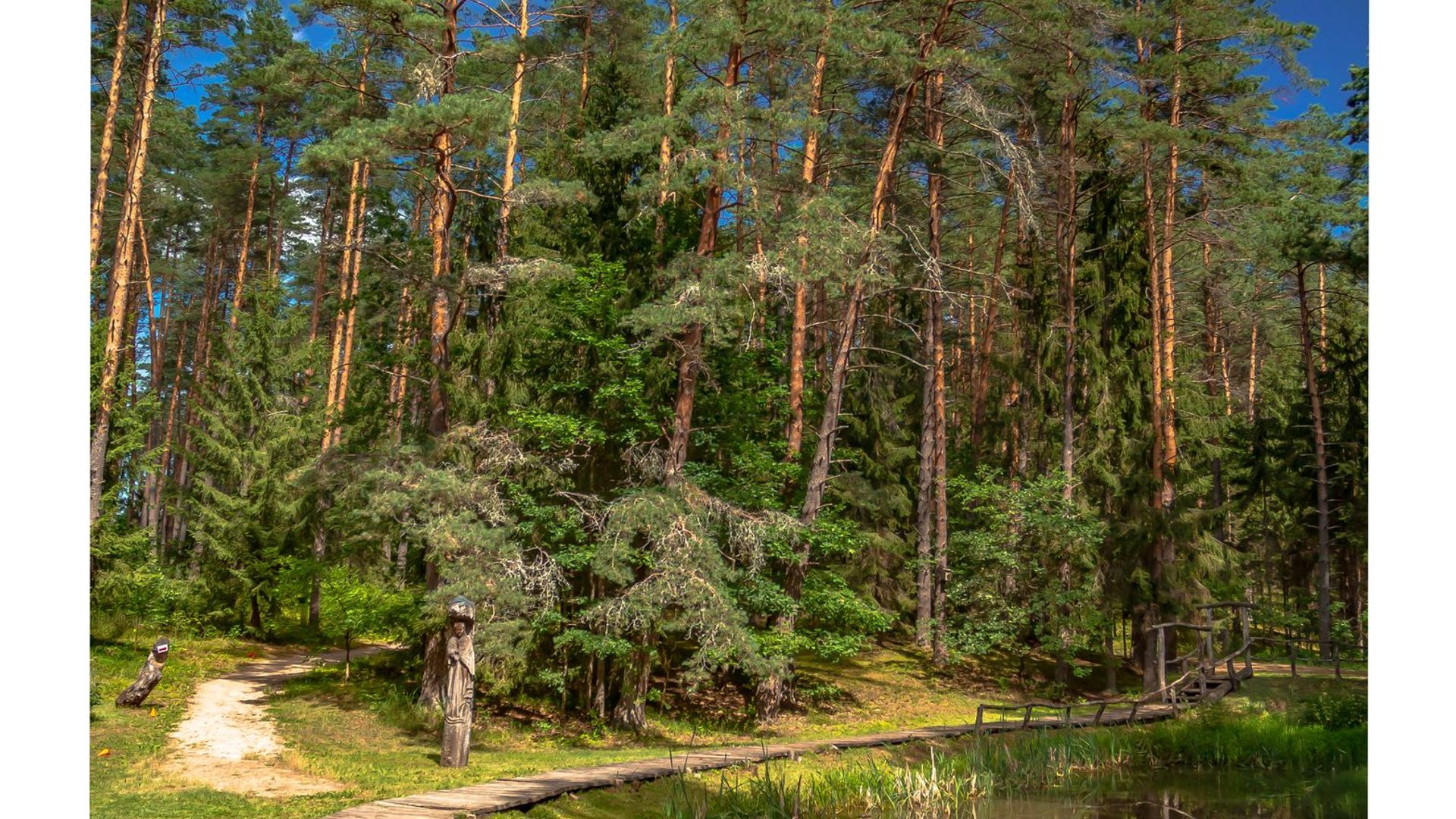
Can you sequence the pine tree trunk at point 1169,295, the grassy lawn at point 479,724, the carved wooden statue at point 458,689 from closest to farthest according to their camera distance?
the grassy lawn at point 479,724 → the carved wooden statue at point 458,689 → the pine tree trunk at point 1169,295

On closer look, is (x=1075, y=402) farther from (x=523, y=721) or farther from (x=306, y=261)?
(x=306, y=261)

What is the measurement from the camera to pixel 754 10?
14.2m

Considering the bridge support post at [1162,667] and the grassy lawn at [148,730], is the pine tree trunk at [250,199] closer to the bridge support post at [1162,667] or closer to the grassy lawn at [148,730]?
the grassy lawn at [148,730]

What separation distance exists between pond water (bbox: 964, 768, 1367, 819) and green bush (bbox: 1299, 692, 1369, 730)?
124cm

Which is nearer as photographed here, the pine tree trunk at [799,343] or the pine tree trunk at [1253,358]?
the pine tree trunk at [799,343]

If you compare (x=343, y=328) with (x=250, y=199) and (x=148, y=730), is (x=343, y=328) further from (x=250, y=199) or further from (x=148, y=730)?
(x=148, y=730)

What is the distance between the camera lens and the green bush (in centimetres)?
1212

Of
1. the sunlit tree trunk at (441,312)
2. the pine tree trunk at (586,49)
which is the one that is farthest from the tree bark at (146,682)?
the pine tree trunk at (586,49)

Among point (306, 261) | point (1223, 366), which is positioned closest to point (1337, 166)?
point (1223, 366)

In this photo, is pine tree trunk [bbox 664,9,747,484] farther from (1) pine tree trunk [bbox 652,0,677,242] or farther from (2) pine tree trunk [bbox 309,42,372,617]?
(2) pine tree trunk [bbox 309,42,372,617]

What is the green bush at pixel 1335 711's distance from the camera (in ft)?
39.8

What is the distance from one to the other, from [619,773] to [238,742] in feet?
16.8

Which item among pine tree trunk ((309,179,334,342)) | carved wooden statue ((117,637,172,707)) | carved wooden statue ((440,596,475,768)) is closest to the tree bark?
carved wooden statue ((117,637,172,707))

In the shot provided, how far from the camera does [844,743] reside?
478 inches
